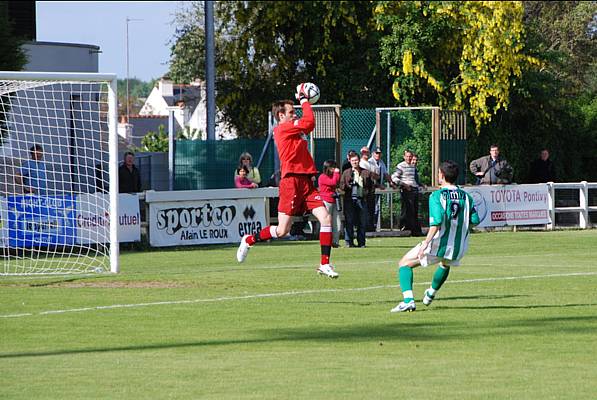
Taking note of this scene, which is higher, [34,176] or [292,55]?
[292,55]

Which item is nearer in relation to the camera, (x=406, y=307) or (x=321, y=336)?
(x=321, y=336)

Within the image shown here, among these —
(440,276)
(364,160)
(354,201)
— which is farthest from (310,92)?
(364,160)

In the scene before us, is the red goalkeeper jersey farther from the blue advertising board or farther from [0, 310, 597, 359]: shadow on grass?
the blue advertising board

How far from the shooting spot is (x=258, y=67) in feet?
123

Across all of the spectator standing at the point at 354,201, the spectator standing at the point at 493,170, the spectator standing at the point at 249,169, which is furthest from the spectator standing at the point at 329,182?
the spectator standing at the point at 493,170

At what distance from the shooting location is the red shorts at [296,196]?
14.8 m

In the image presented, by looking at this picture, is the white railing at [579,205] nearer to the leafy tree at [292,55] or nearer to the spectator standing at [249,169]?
the leafy tree at [292,55]

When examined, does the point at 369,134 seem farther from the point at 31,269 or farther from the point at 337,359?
the point at 337,359

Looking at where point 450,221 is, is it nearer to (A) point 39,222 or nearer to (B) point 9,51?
(A) point 39,222

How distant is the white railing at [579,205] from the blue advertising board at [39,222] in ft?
42.3

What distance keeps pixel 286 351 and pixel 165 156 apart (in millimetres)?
24625

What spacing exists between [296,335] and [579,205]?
2117 centimetres

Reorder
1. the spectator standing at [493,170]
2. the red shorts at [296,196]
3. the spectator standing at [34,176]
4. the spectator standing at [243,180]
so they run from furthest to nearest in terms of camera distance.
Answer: the spectator standing at [493,170]
the spectator standing at [243,180]
the spectator standing at [34,176]
the red shorts at [296,196]

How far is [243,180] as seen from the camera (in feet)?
87.0
